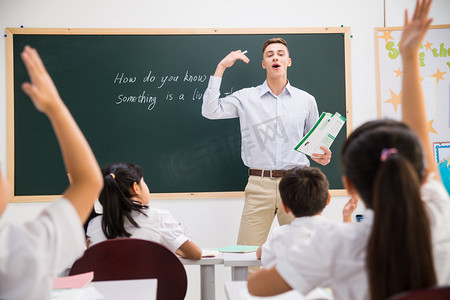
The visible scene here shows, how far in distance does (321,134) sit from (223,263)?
1.44 metres

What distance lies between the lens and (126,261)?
1775 millimetres

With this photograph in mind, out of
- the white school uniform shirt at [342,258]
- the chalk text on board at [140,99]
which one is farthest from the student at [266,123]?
the white school uniform shirt at [342,258]

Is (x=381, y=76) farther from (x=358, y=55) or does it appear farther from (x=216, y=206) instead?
(x=216, y=206)

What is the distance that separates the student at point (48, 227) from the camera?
815mm

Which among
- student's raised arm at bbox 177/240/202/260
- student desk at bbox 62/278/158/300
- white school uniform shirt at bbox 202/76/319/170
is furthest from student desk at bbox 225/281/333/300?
white school uniform shirt at bbox 202/76/319/170

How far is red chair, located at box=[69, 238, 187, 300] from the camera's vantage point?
1.76m

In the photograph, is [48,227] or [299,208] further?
[299,208]

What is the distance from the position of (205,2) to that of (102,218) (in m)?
2.43

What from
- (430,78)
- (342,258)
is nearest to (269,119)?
(430,78)

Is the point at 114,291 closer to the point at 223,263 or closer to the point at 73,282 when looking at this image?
the point at 73,282

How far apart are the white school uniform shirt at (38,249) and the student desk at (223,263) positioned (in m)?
1.23

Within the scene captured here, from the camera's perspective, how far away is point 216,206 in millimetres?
3941

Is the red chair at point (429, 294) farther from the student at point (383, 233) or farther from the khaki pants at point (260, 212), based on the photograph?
the khaki pants at point (260, 212)

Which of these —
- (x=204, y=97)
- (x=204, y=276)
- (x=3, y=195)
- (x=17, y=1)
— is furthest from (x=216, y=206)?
(x=3, y=195)
